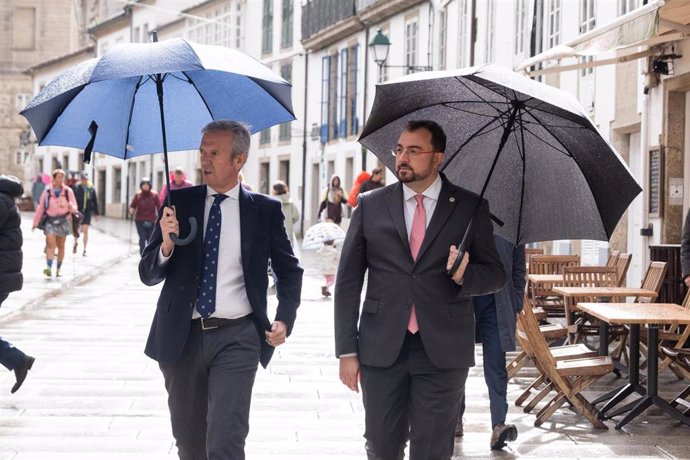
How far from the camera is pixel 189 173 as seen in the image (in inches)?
2245

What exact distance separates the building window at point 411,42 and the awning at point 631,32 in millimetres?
20100

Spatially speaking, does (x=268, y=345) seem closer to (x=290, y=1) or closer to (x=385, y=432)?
(x=385, y=432)

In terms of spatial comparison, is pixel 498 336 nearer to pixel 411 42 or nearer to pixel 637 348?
pixel 637 348

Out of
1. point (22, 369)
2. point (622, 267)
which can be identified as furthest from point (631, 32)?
point (22, 369)

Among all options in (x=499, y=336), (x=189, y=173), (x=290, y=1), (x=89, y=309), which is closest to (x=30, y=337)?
(x=89, y=309)

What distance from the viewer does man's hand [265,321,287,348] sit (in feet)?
18.8

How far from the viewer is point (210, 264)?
5691mm

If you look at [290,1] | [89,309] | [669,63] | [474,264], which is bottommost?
[89,309]

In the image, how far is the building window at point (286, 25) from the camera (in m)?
47.9

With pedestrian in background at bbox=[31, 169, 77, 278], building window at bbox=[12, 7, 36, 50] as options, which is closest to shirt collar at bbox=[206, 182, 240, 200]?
pedestrian in background at bbox=[31, 169, 77, 278]

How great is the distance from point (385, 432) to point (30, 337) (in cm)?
911

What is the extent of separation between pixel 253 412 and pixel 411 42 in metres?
26.8

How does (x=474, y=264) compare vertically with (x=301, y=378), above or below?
above

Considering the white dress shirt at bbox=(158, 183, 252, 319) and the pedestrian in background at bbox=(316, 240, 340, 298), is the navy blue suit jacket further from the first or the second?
the pedestrian in background at bbox=(316, 240, 340, 298)
